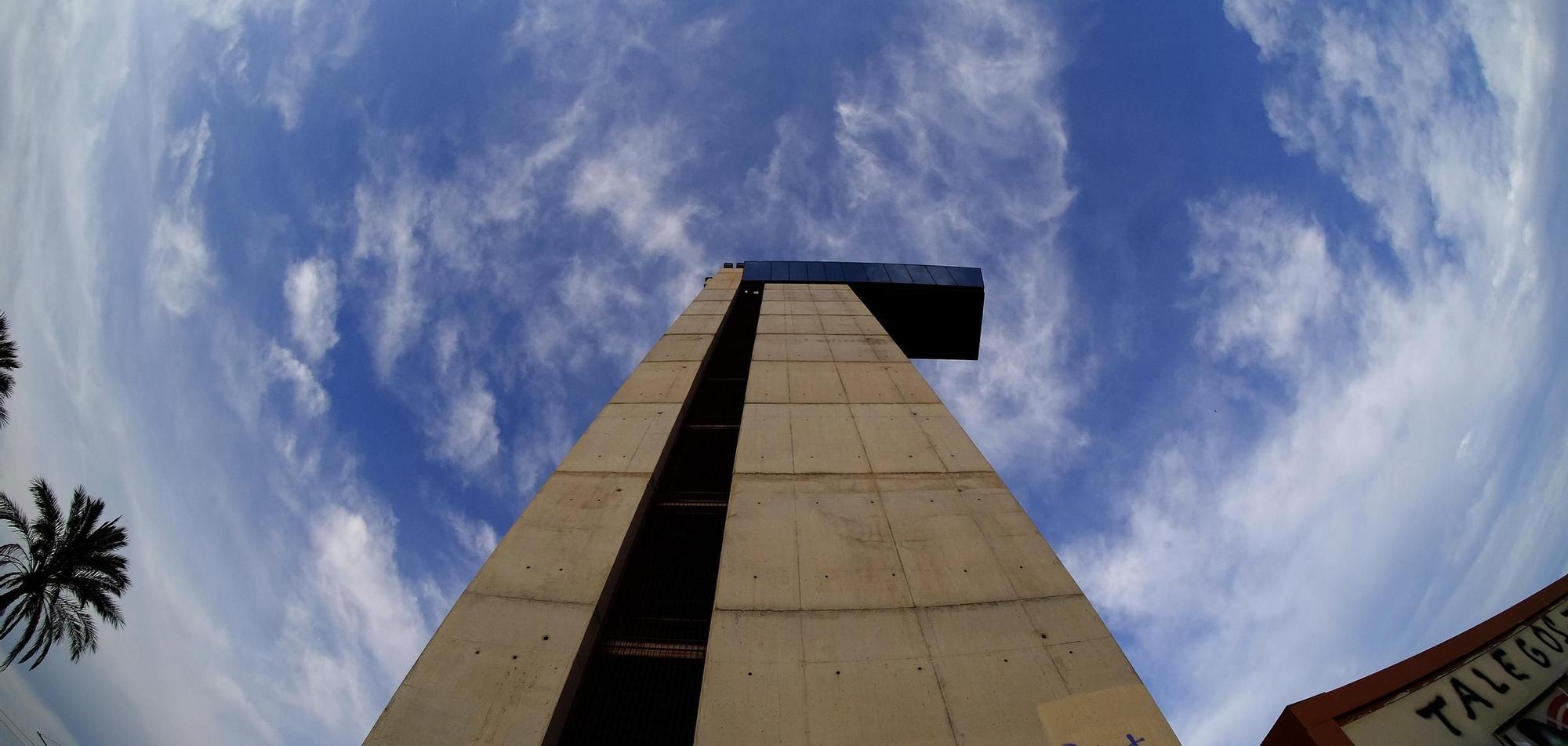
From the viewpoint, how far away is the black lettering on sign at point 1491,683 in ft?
13.8

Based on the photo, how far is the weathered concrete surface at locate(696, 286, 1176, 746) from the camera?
204 inches

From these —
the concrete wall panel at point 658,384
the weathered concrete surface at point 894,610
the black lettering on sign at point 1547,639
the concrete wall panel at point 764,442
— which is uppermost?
the concrete wall panel at point 658,384

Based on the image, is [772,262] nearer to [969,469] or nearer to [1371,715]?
[969,469]

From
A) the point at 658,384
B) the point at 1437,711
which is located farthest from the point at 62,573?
the point at 1437,711

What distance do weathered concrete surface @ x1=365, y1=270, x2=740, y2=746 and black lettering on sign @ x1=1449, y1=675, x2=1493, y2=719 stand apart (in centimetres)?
730

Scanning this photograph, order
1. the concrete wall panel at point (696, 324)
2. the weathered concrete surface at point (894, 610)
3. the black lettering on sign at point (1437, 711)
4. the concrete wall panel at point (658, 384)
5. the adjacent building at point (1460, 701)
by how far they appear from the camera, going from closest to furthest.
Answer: the adjacent building at point (1460, 701)
the black lettering on sign at point (1437, 711)
the weathered concrete surface at point (894, 610)
the concrete wall panel at point (658, 384)
the concrete wall panel at point (696, 324)

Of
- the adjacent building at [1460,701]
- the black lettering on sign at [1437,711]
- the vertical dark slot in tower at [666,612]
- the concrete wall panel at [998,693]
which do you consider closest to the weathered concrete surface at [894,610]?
the concrete wall panel at [998,693]

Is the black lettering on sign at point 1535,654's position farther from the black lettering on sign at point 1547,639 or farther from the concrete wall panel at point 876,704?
the concrete wall panel at point 876,704

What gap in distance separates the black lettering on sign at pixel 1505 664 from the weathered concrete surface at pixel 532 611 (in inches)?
310

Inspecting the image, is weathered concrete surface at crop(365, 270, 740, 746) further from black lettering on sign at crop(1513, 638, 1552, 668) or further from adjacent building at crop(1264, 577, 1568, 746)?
black lettering on sign at crop(1513, 638, 1552, 668)

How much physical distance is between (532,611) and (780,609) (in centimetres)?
281

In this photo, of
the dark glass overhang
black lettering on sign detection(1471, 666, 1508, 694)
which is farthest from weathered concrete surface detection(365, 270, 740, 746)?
the dark glass overhang

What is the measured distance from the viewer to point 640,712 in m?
6.48

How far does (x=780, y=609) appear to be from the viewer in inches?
250
